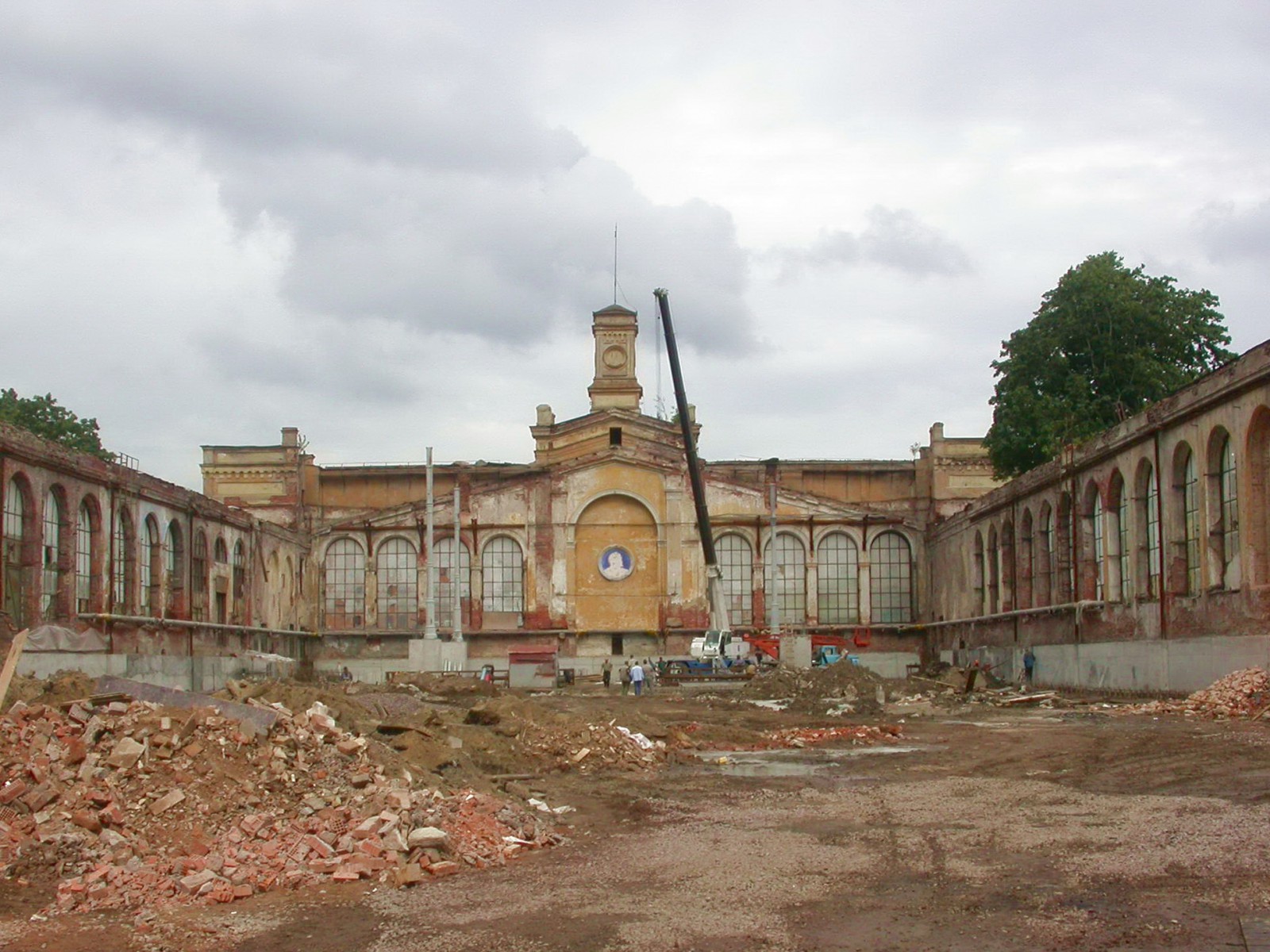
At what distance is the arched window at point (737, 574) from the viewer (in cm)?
6003

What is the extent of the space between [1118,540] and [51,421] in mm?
47097

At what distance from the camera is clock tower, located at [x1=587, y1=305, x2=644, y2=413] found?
7069 centimetres

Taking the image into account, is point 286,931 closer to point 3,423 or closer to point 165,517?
point 3,423

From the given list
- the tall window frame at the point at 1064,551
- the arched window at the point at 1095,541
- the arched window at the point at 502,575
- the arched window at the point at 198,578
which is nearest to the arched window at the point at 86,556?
the arched window at the point at 198,578

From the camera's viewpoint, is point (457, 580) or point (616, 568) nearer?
point (457, 580)

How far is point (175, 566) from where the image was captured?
4444 cm

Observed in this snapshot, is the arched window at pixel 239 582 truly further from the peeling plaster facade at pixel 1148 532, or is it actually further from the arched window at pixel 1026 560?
the arched window at pixel 1026 560

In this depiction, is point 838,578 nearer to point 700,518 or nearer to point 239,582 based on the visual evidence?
point 700,518

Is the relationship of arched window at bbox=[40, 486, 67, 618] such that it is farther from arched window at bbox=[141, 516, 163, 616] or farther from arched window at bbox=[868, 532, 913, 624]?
arched window at bbox=[868, 532, 913, 624]

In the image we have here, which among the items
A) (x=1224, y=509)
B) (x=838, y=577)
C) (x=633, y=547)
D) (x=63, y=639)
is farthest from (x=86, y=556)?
(x=838, y=577)

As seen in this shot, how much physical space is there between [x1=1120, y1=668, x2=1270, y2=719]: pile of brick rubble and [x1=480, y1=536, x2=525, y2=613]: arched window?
35.7 m

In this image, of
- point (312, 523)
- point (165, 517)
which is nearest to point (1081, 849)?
point (165, 517)

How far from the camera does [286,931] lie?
9.57 meters

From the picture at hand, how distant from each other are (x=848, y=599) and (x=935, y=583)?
367cm
